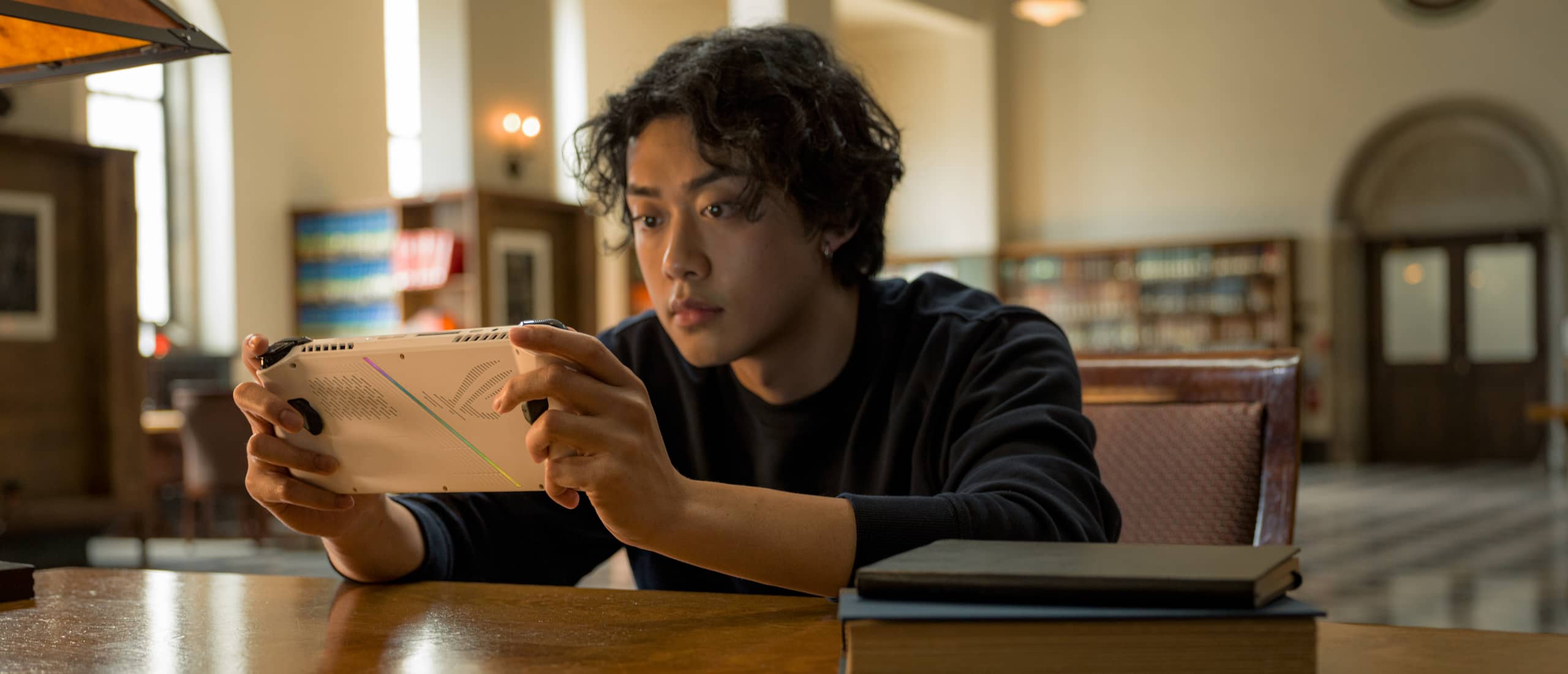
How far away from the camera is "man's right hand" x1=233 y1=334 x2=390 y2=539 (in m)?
Answer: 1.09

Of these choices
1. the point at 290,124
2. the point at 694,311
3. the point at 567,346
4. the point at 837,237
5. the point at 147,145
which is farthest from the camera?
the point at 290,124

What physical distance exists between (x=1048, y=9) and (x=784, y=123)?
31.8 ft

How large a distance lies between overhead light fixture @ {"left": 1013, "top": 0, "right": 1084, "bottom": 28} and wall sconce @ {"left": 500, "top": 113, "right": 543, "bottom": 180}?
438 centimetres

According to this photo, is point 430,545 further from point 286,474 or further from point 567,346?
point 567,346

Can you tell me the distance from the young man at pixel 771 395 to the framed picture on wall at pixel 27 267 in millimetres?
5707

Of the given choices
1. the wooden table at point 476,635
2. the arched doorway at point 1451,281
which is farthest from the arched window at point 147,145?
the arched doorway at point 1451,281

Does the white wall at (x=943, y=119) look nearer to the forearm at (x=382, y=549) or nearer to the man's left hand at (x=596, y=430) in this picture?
the forearm at (x=382, y=549)

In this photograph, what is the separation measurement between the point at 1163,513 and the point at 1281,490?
130mm

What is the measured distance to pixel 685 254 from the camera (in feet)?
4.50

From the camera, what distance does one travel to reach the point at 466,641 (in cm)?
97

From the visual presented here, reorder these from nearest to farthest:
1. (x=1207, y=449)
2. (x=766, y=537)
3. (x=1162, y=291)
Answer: (x=766, y=537), (x=1207, y=449), (x=1162, y=291)

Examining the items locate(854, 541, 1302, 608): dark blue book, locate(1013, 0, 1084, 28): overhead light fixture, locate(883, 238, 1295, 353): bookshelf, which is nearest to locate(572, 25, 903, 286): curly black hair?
locate(854, 541, 1302, 608): dark blue book

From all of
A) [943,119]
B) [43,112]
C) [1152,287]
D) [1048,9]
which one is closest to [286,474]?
[43,112]

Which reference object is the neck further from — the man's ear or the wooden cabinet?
the wooden cabinet
